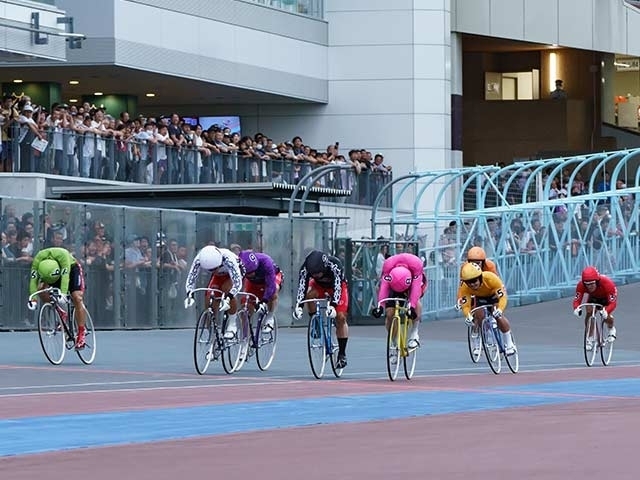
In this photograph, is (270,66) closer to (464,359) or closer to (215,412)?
(464,359)

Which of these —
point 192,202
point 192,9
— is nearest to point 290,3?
Answer: point 192,9

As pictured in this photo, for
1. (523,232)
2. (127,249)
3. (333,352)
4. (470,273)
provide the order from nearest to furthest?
(333,352) < (470,273) < (127,249) < (523,232)

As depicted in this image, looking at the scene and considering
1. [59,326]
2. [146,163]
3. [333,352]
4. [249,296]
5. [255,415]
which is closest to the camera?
[255,415]

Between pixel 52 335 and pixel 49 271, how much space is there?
0.95 m

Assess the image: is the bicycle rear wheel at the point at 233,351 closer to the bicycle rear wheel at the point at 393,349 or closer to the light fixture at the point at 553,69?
Result: the bicycle rear wheel at the point at 393,349

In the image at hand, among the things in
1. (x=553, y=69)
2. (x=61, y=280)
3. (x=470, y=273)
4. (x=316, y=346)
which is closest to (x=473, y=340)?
(x=470, y=273)

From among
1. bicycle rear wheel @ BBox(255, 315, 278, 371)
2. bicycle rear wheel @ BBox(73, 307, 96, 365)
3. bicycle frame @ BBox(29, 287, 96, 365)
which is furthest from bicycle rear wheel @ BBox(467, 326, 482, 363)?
bicycle frame @ BBox(29, 287, 96, 365)

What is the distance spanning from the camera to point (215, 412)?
16.5m

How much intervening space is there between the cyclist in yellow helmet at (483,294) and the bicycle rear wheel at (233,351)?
3233mm

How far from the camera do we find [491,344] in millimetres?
23875

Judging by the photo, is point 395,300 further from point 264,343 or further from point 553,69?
point 553,69

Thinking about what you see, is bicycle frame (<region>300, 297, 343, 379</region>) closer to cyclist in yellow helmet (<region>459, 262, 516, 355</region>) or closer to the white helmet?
the white helmet

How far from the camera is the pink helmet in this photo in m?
21.4

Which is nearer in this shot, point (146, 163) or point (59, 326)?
point (59, 326)
